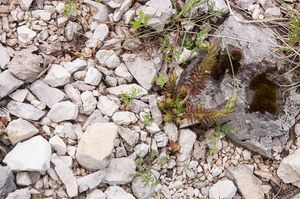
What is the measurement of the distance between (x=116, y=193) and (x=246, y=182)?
2226 mm

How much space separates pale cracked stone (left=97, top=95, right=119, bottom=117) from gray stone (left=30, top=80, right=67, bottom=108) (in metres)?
0.57

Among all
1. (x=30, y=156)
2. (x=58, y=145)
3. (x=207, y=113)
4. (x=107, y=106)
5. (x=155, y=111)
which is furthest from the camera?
(x=155, y=111)

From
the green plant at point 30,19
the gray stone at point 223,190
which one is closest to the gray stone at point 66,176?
the gray stone at point 223,190

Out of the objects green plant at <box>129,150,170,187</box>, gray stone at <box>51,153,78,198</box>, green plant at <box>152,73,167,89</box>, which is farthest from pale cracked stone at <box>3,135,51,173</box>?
green plant at <box>152,73,167,89</box>

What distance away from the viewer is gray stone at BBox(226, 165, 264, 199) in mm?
3691

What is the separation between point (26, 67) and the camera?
11.0ft

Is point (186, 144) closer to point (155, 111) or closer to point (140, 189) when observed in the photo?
point (155, 111)

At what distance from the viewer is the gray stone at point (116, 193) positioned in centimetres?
318

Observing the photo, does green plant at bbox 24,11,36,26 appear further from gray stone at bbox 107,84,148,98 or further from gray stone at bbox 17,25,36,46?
gray stone at bbox 107,84,148,98

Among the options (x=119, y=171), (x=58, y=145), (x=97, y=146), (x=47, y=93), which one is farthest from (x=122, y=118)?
(x=47, y=93)

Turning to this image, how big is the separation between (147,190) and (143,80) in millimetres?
1852

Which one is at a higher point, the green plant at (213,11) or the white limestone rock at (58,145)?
the green plant at (213,11)

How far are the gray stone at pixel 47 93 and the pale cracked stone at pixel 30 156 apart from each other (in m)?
0.60

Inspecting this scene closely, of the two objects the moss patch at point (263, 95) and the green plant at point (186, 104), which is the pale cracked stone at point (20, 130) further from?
the moss patch at point (263, 95)
